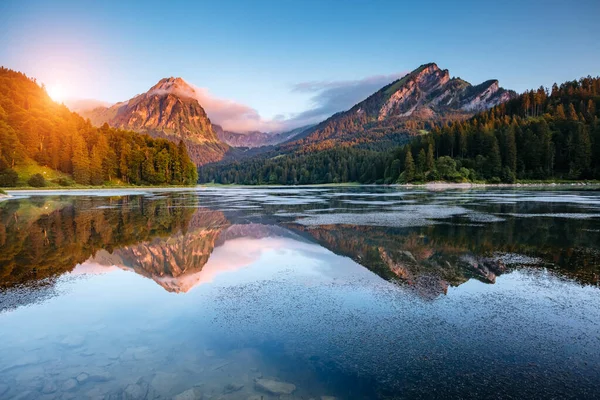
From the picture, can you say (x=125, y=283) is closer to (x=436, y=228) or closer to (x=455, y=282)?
(x=455, y=282)

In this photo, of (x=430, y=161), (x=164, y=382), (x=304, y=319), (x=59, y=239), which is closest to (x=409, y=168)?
(x=430, y=161)

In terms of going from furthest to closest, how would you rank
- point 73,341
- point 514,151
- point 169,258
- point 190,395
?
point 514,151 < point 169,258 < point 73,341 < point 190,395

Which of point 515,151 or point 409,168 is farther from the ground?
point 515,151

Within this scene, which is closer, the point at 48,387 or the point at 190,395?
the point at 190,395

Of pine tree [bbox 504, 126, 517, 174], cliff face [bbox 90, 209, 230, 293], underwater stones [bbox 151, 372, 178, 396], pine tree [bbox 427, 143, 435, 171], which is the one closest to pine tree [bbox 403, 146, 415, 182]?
pine tree [bbox 427, 143, 435, 171]

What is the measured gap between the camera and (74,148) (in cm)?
10362

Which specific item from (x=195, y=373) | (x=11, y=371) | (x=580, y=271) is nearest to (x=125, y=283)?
(x=11, y=371)

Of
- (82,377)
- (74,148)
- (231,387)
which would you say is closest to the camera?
(231,387)

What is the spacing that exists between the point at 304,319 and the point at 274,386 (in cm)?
298

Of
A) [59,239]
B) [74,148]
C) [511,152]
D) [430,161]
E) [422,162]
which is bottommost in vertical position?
[59,239]

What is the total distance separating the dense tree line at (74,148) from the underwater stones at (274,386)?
105384 mm

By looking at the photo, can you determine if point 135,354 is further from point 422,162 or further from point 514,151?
point 514,151

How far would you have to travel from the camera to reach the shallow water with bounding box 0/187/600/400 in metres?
5.80

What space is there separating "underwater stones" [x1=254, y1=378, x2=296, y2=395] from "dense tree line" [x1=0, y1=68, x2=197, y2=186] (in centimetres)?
10538
